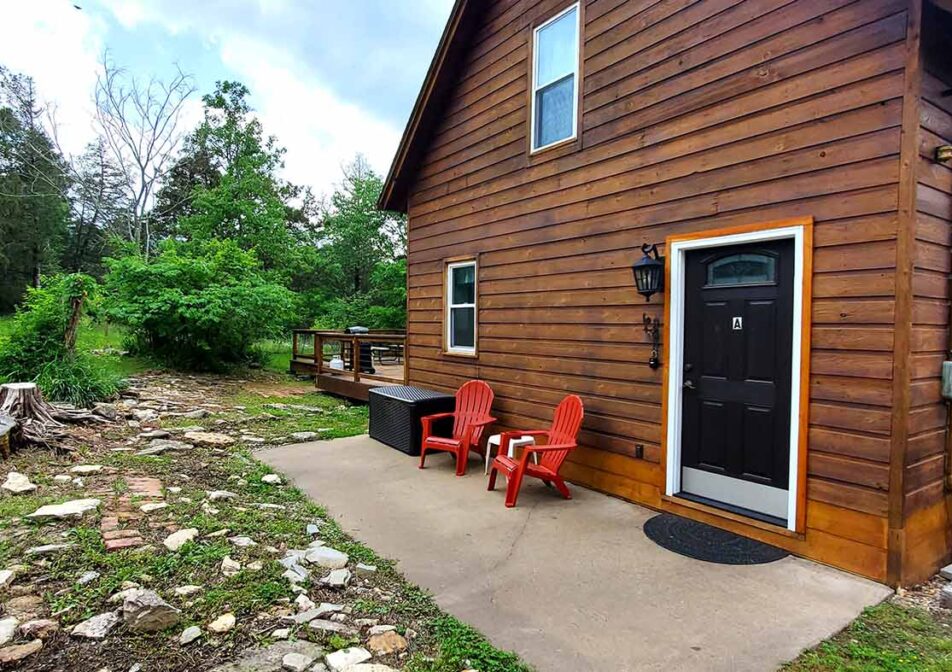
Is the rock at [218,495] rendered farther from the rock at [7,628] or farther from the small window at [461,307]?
the small window at [461,307]

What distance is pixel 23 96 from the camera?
20.8 metres

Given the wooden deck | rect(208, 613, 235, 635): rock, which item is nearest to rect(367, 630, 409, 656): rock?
rect(208, 613, 235, 635): rock

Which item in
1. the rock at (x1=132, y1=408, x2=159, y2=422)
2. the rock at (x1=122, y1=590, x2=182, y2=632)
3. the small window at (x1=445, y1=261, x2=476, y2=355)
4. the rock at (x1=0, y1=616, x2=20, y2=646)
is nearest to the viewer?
the rock at (x1=0, y1=616, x2=20, y2=646)

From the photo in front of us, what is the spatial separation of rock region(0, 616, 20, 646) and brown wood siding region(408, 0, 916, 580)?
378 centimetres

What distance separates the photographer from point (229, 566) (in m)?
2.94

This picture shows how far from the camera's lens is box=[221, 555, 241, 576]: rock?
288 cm

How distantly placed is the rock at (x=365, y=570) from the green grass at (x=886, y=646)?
2037 millimetres

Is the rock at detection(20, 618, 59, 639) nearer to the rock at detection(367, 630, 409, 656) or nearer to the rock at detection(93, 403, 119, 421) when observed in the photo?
the rock at detection(367, 630, 409, 656)

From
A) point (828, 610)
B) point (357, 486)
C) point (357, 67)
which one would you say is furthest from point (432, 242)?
point (357, 67)

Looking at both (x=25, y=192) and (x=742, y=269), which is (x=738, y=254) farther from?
(x=25, y=192)

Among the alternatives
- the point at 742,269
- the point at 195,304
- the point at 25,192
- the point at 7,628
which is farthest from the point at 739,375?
the point at 25,192

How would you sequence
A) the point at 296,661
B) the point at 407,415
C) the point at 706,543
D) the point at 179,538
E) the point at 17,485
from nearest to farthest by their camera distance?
the point at 296,661, the point at 179,538, the point at 706,543, the point at 17,485, the point at 407,415

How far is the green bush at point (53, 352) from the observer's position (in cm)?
685

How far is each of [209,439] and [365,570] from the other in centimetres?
386
